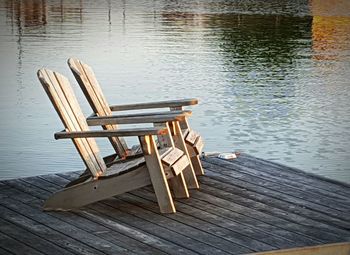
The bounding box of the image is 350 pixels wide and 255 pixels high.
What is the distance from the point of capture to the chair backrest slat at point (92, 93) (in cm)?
798

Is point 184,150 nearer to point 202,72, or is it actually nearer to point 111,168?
point 111,168

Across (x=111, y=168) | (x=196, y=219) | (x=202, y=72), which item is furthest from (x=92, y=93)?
(x=202, y=72)

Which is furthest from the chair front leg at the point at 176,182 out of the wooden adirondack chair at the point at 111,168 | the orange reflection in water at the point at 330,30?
the orange reflection in water at the point at 330,30

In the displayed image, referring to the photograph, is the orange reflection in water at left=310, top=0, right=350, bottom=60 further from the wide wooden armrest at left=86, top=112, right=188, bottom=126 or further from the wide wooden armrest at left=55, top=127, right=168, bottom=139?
the wide wooden armrest at left=55, top=127, right=168, bottom=139

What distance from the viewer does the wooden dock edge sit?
6229 mm

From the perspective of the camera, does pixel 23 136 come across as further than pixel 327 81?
No

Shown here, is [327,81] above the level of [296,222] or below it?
below

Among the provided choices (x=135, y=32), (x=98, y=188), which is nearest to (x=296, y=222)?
(x=98, y=188)

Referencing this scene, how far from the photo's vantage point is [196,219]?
6949 millimetres

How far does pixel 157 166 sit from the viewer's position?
695 centimetres

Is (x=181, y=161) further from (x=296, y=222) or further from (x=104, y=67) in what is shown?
(x=104, y=67)

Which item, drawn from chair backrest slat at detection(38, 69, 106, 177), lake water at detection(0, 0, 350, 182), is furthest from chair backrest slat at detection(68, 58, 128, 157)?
lake water at detection(0, 0, 350, 182)

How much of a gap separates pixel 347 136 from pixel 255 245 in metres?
5.95

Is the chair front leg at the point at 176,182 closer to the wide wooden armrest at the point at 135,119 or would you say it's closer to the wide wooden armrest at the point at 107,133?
the wide wooden armrest at the point at 135,119
